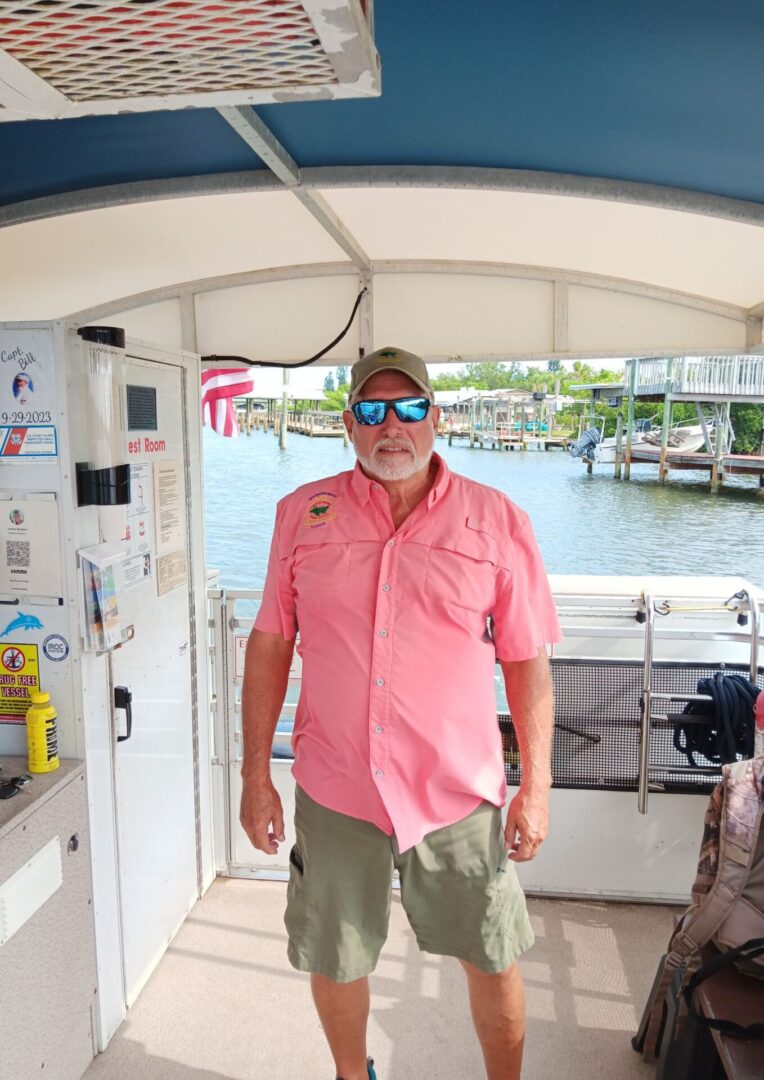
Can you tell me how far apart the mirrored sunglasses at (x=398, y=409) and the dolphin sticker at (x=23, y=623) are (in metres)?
1.03

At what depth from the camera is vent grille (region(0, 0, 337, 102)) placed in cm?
79

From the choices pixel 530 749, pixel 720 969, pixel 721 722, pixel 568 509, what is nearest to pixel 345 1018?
pixel 530 749

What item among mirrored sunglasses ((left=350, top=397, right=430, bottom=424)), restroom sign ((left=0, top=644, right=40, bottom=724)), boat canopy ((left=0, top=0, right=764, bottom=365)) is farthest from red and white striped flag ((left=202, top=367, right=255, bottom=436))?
mirrored sunglasses ((left=350, top=397, right=430, bottom=424))

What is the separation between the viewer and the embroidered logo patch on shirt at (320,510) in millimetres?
1886

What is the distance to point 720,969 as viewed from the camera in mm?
1854

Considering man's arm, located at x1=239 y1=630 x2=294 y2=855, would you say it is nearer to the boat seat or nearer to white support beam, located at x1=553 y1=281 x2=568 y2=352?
the boat seat

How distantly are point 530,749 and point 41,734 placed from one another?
1.23 m

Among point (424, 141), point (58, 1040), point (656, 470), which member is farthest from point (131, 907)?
point (656, 470)

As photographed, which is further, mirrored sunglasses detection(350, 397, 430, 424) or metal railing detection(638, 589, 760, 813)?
metal railing detection(638, 589, 760, 813)

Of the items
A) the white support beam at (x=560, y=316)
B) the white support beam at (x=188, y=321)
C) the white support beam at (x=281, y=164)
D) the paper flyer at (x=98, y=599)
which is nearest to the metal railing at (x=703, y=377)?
the white support beam at (x=560, y=316)

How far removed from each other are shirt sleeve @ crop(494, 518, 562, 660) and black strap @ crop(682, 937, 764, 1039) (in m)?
0.77

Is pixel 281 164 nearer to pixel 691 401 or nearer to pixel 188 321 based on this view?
pixel 188 321

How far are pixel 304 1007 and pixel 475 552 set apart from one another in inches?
63.8

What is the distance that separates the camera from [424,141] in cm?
193
